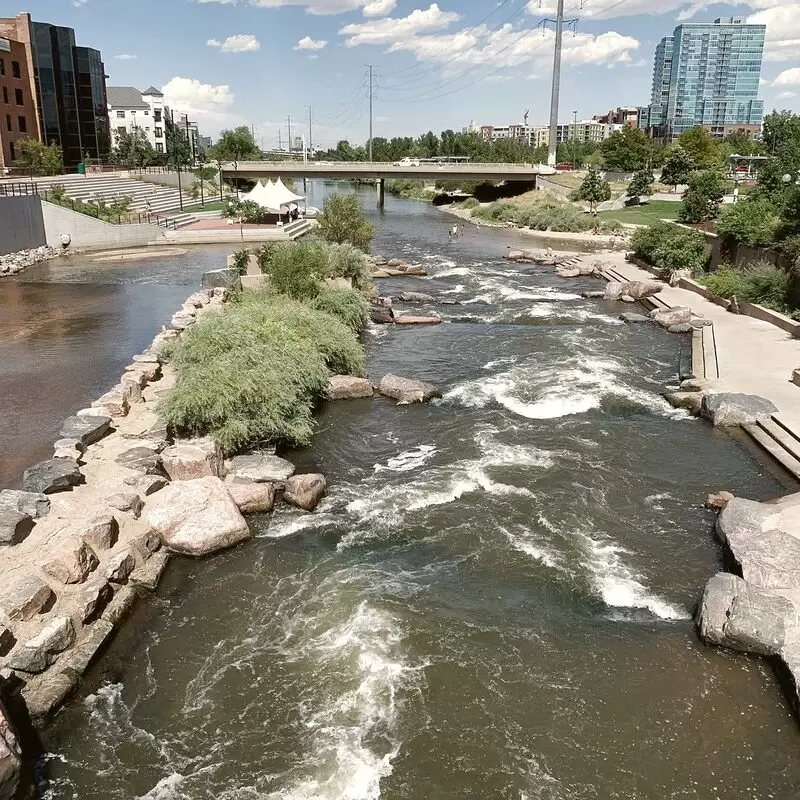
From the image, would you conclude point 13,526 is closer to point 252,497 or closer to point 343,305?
point 252,497

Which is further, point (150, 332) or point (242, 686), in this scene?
point (150, 332)

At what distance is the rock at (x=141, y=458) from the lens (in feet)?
44.3

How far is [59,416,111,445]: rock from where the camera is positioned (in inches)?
555

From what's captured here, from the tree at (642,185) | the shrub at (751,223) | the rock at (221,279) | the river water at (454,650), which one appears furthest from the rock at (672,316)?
the tree at (642,185)

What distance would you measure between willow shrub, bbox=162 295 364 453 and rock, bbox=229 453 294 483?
586 mm

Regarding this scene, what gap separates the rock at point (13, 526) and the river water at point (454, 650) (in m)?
2.27

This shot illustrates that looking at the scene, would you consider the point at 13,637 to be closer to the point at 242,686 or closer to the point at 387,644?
the point at 242,686

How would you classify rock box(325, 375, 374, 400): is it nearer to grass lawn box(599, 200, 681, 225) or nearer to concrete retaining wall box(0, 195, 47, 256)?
concrete retaining wall box(0, 195, 47, 256)

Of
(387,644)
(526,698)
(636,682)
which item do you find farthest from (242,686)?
(636,682)

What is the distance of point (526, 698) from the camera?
9.07m

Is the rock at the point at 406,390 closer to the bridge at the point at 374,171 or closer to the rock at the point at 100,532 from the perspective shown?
the rock at the point at 100,532

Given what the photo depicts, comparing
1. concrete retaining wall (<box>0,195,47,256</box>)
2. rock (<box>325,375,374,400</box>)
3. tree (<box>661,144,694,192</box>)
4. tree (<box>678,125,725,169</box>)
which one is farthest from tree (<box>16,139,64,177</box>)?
tree (<box>678,125,725,169</box>)

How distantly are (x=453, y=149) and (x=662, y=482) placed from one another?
14306cm

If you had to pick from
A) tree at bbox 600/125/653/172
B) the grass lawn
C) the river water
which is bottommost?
the river water
